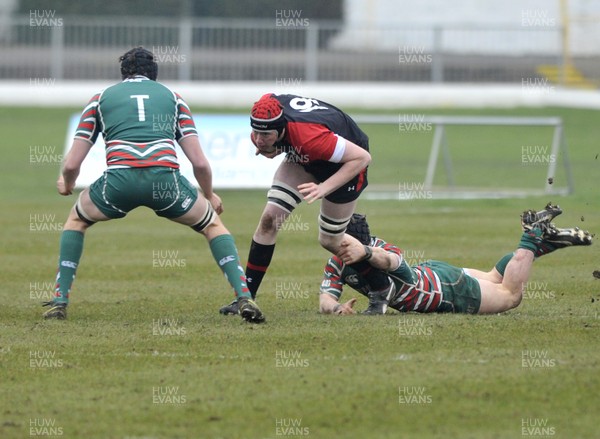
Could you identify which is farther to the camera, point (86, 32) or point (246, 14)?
point (246, 14)

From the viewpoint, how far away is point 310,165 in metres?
9.41

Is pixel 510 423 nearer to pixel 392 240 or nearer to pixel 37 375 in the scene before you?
pixel 37 375

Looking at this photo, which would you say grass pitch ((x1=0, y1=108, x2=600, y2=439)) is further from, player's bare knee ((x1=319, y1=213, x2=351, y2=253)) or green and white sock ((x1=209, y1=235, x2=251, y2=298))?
player's bare knee ((x1=319, y1=213, x2=351, y2=253))

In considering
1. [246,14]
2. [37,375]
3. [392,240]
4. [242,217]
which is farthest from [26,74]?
[37,375]

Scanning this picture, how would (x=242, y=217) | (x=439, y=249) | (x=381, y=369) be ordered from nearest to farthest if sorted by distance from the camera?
(x=381, y=369) → (x=439, y=249) → (x=242, y=217)

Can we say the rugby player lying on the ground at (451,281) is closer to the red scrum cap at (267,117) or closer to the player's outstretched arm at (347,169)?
the player's outstretched arm at (347,169)

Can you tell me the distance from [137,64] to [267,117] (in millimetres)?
1204

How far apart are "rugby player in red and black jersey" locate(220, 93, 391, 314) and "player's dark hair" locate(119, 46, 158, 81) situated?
3.12 ft

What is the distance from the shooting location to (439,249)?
14289 mm

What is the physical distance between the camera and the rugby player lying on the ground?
948 cm

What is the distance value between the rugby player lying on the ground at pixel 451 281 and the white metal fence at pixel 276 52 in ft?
82.0

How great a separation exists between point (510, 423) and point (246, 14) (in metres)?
34.6

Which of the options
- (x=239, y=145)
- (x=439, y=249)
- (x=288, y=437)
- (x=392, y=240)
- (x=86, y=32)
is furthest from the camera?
(x=86, y=32)

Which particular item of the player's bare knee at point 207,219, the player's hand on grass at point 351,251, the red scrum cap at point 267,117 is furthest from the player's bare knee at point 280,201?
the red scrum cap at point 267,117
